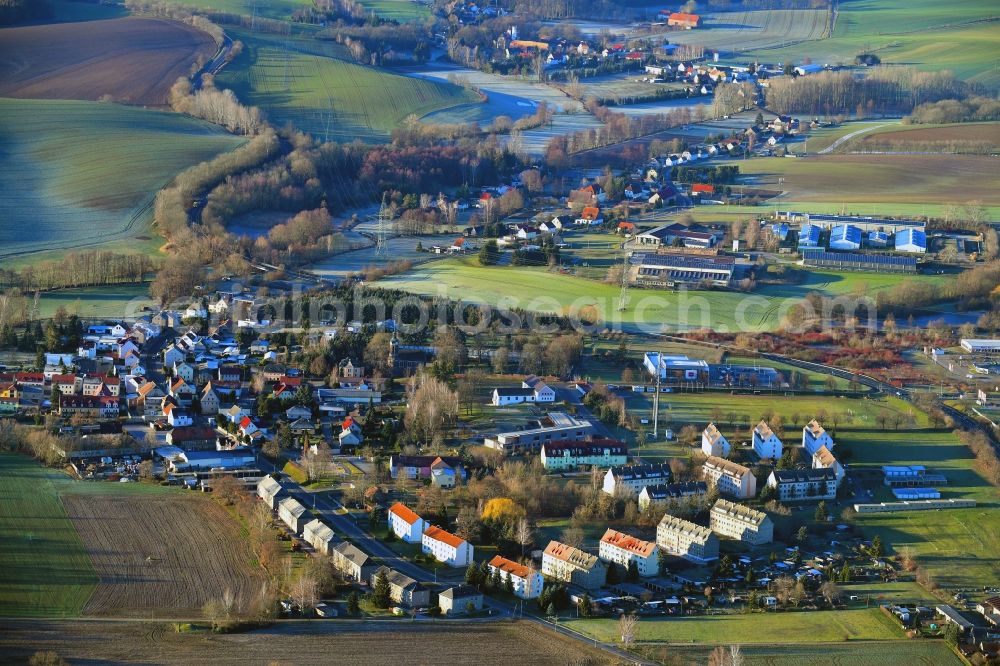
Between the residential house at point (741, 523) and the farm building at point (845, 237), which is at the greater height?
the farm building at point (845, 237)

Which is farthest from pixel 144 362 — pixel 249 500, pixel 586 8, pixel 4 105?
pixel 586 8

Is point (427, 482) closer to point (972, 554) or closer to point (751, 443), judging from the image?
point (751, 443)

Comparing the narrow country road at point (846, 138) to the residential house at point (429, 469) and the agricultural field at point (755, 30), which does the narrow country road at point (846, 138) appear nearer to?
the agricultural field at point (755, 30)

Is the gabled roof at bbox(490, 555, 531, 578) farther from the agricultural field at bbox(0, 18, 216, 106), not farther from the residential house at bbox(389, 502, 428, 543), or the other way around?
the agricultural field at bbox(0, 18, 216, 106)

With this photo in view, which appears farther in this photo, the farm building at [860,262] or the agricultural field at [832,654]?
→ the farm building at [860,262]

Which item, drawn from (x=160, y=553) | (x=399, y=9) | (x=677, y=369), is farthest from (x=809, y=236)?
(x=399, y=9)

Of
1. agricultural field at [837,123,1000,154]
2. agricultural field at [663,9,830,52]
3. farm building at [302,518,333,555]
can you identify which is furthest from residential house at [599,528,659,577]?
agricultural field at [663,9,830,52]

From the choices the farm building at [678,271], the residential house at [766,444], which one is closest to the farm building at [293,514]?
the residential house at [766,444]
